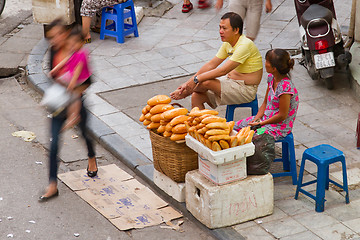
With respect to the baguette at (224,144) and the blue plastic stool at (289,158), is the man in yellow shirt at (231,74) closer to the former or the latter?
the blue plastic stool at (289,158)

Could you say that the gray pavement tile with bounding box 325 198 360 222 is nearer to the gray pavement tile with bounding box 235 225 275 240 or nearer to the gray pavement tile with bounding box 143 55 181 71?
the gray pavement tile with bounding box 235 225 275 240

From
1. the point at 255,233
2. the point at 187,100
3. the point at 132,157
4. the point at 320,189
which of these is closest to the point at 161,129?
the point at 132,157

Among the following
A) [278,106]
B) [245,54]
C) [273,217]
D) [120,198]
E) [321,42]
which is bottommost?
[120,198]

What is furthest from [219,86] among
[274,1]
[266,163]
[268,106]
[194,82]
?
[274,1]

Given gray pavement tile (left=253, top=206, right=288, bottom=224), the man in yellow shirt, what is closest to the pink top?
the man in yellow shirt

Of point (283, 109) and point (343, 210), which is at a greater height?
point (283, 109)

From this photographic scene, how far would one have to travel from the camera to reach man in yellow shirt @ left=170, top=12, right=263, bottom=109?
6.61 meters

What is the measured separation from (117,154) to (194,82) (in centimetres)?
127

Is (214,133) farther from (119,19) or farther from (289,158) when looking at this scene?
(119,19)

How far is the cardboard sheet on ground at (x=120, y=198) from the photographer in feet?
19.4

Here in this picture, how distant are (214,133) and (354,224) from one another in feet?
4.97

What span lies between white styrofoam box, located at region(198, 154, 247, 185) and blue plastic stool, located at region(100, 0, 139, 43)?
5.33m

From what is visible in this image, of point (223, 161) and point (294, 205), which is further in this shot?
point (294, 205)

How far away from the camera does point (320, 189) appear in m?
5.69
